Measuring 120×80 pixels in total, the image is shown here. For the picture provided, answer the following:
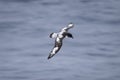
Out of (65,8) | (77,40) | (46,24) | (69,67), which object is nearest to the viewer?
(69,67)

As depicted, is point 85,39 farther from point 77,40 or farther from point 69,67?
point 69,67

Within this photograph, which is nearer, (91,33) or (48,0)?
(91,33)

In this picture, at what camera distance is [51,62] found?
25953 mm

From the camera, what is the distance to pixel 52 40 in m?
26.9

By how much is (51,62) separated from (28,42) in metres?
1.60

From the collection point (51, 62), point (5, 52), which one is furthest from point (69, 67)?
point (5, 52)

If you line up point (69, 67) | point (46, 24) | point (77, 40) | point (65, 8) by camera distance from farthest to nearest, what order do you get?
point (65, 8) → point (46, 24) → point (77, 40) → point (69, 67)

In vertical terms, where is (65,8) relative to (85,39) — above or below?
above

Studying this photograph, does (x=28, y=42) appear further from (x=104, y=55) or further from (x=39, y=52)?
(x=104, y=55)

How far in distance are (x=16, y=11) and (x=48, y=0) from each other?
8.01 ft

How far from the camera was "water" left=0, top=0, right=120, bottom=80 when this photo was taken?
24906mm

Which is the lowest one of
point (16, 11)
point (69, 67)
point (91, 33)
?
point (69, 67)

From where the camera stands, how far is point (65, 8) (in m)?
31.1

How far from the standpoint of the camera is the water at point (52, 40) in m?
24.9
